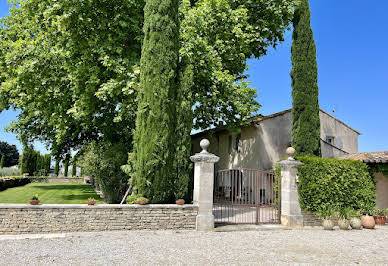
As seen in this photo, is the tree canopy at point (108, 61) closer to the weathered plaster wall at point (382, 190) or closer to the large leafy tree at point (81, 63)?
the large leafy tree at point (81, 63)

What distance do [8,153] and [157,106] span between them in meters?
69.7

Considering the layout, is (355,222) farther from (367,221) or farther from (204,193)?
(204,193)

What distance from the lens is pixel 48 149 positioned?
2109 centimetres

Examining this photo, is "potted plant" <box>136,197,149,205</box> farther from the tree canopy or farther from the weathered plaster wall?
the weathered plaster wall

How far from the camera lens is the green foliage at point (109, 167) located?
12953mm

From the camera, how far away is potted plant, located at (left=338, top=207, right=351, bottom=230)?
10.7 meters

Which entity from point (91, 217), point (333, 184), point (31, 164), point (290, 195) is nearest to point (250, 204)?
point (290, 195)

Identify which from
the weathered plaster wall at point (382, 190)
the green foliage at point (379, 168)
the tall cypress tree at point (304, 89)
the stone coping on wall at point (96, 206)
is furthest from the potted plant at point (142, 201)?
the weathered plaster wall at point (382, 190)

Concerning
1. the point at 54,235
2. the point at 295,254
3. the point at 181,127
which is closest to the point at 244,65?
the point at 181,127

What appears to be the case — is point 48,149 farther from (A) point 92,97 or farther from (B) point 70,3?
(B) point 70,3

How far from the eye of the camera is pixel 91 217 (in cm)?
842

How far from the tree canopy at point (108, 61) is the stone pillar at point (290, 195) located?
410cm

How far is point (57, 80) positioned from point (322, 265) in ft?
44.2

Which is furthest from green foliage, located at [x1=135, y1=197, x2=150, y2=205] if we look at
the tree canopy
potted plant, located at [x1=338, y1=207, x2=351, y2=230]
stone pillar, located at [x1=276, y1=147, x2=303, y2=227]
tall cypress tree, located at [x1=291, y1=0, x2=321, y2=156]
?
tall cypress tree, located at [x1=291, y1=0, x2=321, y2=156]
